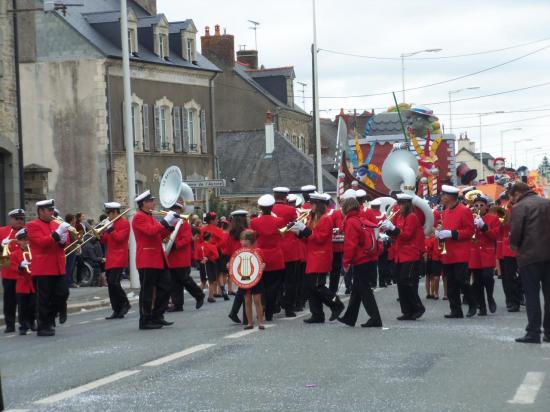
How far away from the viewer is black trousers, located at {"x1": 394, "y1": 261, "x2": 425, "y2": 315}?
58.7ft

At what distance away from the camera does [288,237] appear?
63.5 feet

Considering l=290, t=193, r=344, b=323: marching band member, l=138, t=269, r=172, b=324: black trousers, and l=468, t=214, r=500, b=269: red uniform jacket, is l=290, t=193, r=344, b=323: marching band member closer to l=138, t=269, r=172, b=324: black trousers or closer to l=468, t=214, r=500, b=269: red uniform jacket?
l=138, t=269, r=172, b=324: black trousers

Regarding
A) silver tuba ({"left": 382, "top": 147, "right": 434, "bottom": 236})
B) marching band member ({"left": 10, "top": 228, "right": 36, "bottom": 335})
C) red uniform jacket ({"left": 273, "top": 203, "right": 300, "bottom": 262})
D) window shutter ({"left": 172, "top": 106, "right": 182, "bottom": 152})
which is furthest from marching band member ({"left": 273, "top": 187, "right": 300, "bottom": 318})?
window shutter ({"left": 172, "top": 106, "right": 182, "bottom": 152})

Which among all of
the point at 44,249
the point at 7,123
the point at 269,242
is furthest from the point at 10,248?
the point at 7,123

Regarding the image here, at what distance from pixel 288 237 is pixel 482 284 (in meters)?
2.84

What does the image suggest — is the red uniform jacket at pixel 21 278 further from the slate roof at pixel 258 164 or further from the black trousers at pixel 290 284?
the slate roof at pixel 258 164

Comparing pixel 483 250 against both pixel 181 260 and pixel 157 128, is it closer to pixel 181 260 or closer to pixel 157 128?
pixel 181 260

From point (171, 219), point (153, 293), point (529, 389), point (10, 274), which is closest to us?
point (529, 389)

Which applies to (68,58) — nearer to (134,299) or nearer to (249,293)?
(134,299)

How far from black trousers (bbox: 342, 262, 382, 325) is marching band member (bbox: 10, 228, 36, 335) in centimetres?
461

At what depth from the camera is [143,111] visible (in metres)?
49.8

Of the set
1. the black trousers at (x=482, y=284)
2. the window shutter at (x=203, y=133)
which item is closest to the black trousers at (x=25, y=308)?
the black trousers at (x=482, y=284)

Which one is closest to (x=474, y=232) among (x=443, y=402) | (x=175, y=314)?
(x=175, y=314)

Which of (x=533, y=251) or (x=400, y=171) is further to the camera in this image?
(x=400, y=171)
